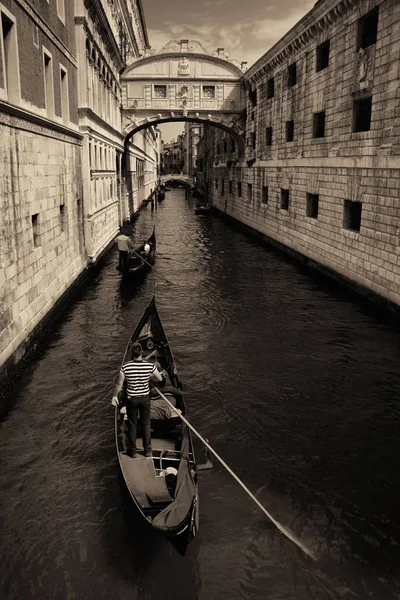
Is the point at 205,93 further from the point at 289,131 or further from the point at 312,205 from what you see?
the point at 312,205

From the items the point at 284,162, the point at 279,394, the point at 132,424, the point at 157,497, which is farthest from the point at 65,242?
the point at 284,162

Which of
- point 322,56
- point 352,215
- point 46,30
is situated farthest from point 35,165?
point 322,56

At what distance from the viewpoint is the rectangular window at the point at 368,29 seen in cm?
1536

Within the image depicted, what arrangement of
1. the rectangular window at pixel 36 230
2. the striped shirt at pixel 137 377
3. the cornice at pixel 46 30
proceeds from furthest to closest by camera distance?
the rectangular window at pixel 36 230
the cornice at pixel 46 30
the striped shirt at pixel 137 377

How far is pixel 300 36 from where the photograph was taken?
68.8 feet

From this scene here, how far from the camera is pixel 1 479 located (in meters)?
7.12

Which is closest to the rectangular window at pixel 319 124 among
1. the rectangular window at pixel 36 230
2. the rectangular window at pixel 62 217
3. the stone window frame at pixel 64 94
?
the stone window frame at pixel 64 94

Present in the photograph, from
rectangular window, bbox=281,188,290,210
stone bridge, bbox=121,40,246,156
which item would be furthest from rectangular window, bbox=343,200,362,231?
stone bridge, bbox=121,40,246,156

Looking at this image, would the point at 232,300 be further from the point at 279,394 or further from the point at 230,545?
the point at 230,545

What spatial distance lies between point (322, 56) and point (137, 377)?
17.7 metres

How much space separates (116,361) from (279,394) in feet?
12.7

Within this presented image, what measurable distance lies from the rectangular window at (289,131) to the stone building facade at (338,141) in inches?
1.9

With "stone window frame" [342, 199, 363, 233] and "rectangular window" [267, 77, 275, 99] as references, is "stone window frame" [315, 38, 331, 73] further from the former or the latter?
"rectangular window" [267, 77, 275, 99]

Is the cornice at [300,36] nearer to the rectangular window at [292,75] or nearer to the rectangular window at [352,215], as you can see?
the rectangular window at [292,75]
